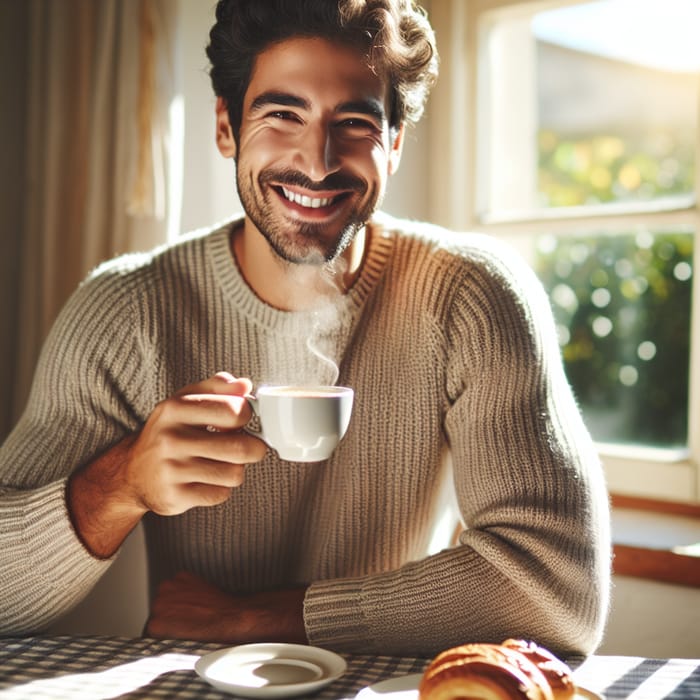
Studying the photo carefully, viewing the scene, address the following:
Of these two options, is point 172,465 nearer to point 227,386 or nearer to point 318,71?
point 227,386

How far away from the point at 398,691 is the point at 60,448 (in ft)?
2.49

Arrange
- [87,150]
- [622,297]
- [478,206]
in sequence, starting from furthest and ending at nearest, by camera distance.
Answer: [478,206] < [622,297] < [87,150]

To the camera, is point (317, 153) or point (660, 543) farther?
point (660, 543)

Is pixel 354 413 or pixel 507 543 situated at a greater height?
pixel 354 413

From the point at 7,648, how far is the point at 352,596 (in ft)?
1.48

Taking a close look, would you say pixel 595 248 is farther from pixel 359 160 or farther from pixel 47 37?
pixel 47 37

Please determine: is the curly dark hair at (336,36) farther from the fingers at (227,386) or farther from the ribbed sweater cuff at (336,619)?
the ribbed sweater cuff at (336,619)

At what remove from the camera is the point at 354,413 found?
1574 mm

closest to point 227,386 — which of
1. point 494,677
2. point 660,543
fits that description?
point 494,677

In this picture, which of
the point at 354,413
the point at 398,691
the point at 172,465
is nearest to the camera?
the point at 398,691

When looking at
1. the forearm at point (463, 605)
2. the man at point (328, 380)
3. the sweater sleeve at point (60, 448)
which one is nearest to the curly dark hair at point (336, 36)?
the man at point (328, 380)

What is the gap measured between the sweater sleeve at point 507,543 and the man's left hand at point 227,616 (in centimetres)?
4

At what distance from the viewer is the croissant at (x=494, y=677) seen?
0.81 m

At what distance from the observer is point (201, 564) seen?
1599mm
